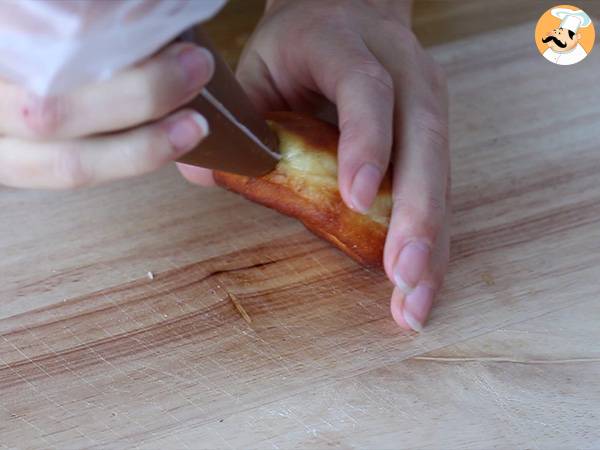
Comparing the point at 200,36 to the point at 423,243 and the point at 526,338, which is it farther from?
the point at 526,338

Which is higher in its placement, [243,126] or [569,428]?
[243,126]

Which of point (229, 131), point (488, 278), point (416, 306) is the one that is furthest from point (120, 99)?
point (488, 278)

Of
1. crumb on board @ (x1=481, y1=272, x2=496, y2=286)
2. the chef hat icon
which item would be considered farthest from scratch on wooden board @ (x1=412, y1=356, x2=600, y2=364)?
the chef hat icon

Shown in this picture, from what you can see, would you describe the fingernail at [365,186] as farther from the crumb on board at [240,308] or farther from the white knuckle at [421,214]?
the crumb on board at [240,308]

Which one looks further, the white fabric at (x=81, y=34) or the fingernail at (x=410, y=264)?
the fingernail at (x=410, y=264)

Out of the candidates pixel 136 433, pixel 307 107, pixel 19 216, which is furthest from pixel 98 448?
pixel 307 107

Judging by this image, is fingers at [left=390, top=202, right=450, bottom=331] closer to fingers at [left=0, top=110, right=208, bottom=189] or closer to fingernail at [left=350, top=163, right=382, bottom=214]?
fingernail at [left=350, top=163, right=382, bottom=214]

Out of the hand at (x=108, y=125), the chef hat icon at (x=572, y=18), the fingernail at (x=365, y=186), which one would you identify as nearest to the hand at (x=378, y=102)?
the fingernail at (x=365, y=186)

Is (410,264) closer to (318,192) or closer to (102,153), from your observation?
(318,192)
